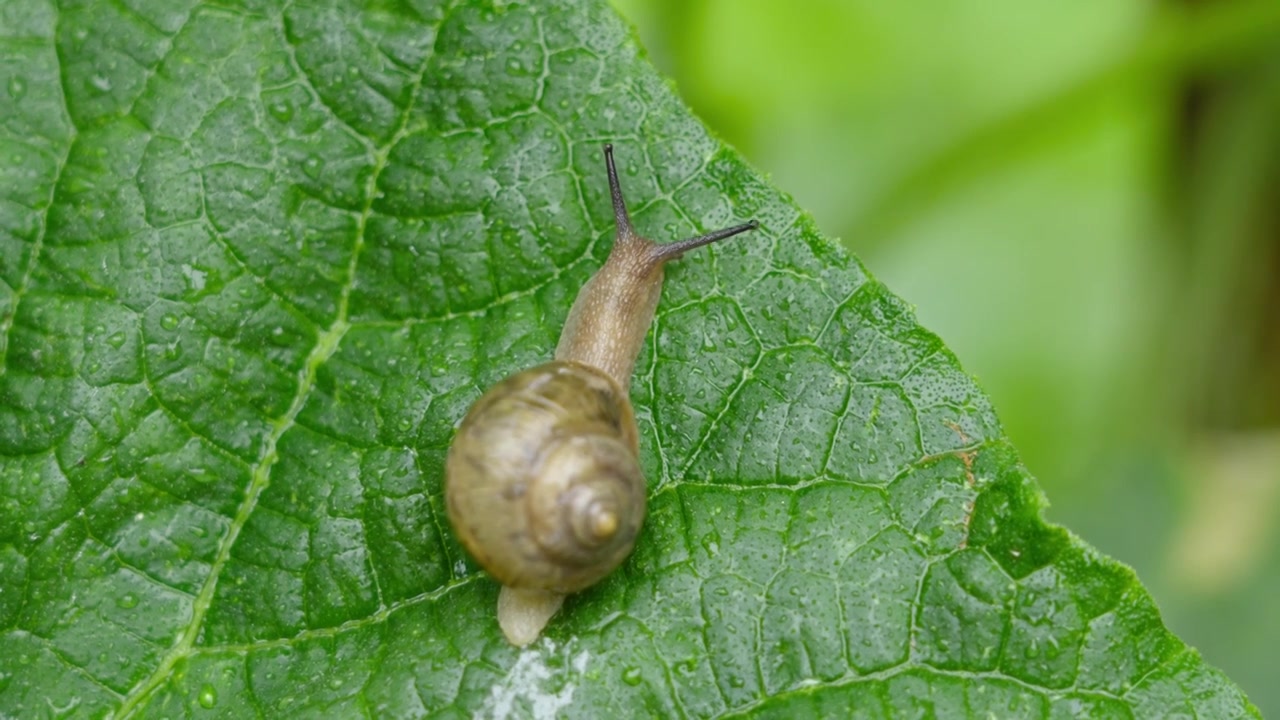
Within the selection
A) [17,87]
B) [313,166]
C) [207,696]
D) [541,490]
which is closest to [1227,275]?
[541,490]

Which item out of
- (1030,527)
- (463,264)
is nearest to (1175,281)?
(1030,527)

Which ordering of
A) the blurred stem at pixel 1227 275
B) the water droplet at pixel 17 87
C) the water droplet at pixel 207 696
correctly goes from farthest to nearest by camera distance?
the blurred stem at pixel 1227 275
the water droplet at pixel 17 87
the water droplet at pixel 207 696

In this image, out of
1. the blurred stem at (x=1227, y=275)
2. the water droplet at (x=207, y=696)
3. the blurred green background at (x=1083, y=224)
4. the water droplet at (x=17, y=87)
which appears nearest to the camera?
the water droplet at (x=207, y=696)

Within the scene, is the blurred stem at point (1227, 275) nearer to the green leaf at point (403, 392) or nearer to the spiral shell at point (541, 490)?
the green leaf at point (403, 392)

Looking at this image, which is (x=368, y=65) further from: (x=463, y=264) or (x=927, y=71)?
(x=927, y=71)

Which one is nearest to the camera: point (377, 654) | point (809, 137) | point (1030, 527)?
point (1030, 527)

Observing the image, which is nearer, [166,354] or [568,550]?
[568,550]

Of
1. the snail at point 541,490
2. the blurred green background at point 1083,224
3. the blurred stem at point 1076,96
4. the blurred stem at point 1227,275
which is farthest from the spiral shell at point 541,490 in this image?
the blurred stem at point 1227,275
